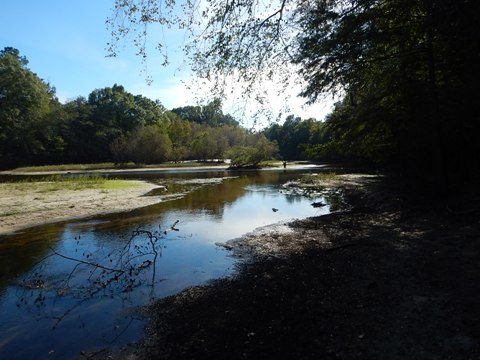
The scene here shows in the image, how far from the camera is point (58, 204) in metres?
22.8

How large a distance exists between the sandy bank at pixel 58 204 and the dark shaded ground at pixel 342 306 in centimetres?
1345

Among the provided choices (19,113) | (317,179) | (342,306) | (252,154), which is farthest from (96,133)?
(342,306)

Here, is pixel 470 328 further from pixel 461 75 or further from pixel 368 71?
pixel 368 71

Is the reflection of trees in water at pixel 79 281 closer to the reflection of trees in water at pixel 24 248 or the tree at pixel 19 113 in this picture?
the reflection of trees in water at pixel 24 248

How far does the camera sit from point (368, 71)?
15109mm

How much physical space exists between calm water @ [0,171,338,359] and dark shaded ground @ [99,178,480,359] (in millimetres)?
1115

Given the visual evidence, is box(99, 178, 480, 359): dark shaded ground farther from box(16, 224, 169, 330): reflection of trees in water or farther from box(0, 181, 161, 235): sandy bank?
box(0, 181, 161, 235): sandy bank

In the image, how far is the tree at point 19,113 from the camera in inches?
3118

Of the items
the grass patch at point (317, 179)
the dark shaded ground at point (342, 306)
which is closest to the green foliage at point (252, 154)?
the grass patch at point (317, 179)

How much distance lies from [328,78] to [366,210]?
23.2ft

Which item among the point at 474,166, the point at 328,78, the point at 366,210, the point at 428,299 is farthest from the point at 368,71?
the point at 428,299

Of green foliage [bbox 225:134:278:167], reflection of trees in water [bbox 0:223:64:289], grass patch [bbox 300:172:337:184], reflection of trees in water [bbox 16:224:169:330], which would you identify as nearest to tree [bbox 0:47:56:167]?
green foliage [bbox 225:134:278:167]

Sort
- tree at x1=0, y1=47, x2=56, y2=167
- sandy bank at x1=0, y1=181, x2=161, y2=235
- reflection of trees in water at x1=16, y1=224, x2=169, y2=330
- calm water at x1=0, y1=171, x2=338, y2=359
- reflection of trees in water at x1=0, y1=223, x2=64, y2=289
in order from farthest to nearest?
tree at x1=0, y1=47, x2=56, y2=167 < sandy bank at x1=0, y1=181, x2=161, y2=235 < reflection of trees in water at x1=0, y1=223, x2=64, y2=289 < reflection of trees in water at x1=16, y1=224, x2=169, y2=330 < calm water at x1=0, y1=171, x2=338, y2=359

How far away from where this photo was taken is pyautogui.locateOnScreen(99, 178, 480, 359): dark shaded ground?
16.8 feet
